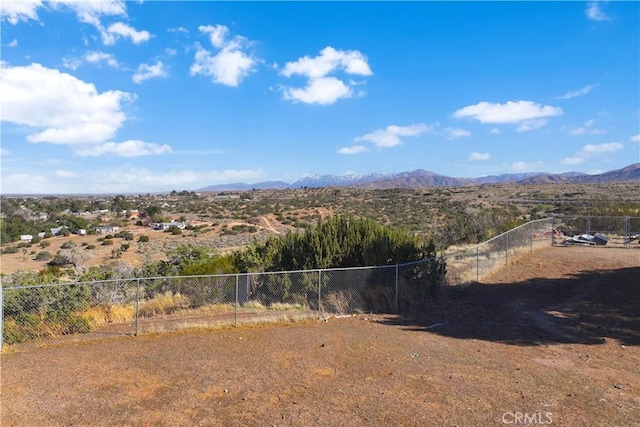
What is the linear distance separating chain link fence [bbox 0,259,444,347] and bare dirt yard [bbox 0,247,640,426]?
2.69 feet

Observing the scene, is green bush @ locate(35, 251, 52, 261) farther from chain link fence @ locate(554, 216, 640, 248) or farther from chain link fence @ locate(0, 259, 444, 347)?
chain link fence @ locate(554, 216, 640, 248)

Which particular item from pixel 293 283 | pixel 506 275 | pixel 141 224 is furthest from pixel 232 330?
pixel 141 224

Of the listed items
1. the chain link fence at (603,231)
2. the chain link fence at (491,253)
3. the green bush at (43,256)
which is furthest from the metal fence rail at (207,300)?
the green bush at (43,256)

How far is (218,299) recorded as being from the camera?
1523 centimetres

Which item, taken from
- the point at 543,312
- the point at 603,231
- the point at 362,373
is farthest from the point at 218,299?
the point at 603,231

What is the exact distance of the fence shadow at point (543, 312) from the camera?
12.0 m

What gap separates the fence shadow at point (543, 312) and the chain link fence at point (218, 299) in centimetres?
120

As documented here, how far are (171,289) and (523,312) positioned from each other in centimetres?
1122

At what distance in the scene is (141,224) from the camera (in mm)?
55719

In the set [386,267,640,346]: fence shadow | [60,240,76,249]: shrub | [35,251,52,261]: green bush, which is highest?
[386,267,640,346]: fence shadow

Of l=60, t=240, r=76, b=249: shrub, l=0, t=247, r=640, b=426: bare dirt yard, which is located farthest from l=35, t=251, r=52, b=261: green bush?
l=0, t=247, r=640, b=426: bare dirt yard

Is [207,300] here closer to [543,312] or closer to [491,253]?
[543,312]

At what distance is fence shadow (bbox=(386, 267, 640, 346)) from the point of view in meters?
12.0

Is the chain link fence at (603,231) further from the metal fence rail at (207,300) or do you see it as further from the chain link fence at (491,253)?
the metal fence rail at (207,300)
